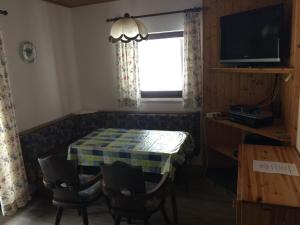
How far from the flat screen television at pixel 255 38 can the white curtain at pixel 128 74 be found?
1.32m

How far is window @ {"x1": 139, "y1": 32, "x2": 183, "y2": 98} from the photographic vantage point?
3773mm

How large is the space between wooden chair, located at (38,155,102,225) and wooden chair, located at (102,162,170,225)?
0.82ft

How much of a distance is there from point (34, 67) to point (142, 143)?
1.93 metres

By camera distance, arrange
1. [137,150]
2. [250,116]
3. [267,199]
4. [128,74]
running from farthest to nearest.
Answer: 1. [128,74]
2. [250,116]
3. [137,150]
4. [267,199]

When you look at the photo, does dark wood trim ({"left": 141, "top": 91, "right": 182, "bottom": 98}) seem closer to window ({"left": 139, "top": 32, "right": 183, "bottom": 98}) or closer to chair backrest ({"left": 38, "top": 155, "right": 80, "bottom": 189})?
window ({"left": 139, "top": 32, "right": 183, "bottom": 98})

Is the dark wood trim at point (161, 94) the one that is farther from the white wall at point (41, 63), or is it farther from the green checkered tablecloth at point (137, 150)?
the white wall at point (41, 63)

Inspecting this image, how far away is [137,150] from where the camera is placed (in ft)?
7.95

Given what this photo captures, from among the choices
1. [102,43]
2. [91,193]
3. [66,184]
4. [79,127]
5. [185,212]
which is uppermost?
[102,43]

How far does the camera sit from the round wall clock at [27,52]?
3203 millimetres

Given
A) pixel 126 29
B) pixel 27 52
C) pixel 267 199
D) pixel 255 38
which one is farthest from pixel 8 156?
pixel 255 38

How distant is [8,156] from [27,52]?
1366 mm

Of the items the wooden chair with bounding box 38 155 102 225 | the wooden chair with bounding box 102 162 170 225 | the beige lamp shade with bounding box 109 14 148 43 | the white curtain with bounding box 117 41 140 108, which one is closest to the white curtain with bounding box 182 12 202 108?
the white curtain with bounding box 117 41 140 108

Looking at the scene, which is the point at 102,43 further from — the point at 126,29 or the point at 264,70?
the point at 264,70

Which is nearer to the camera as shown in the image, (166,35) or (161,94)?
(166,35)
